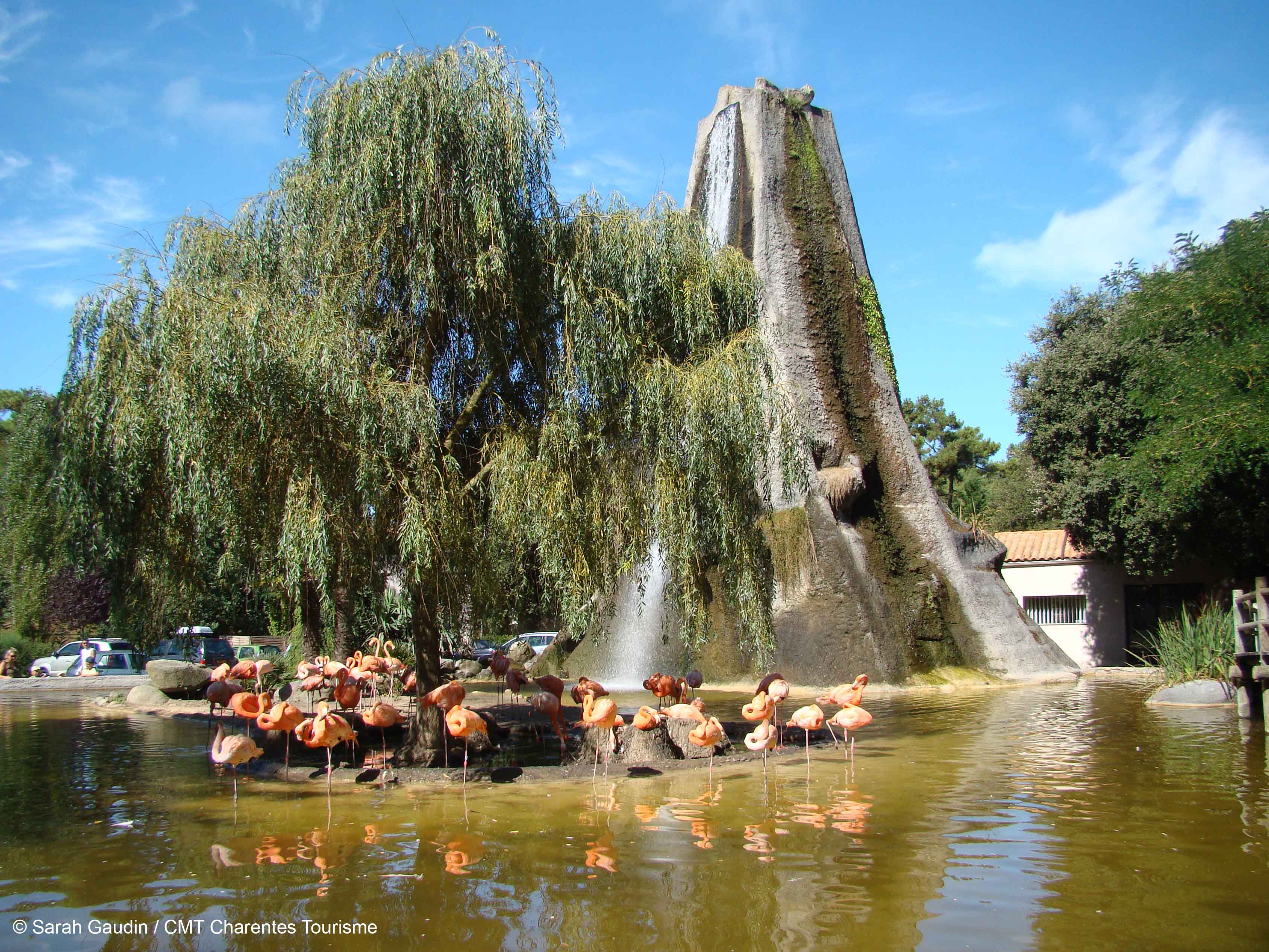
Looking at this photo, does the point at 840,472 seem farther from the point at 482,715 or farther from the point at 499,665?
the point at 482,715

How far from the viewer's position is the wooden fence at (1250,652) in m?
11.6

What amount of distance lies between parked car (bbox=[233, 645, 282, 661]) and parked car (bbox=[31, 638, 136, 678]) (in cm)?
288

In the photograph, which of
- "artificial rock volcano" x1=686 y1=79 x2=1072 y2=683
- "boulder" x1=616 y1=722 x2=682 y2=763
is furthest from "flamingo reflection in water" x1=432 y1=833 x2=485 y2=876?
"artificial rock volcano" x1=686 y1=79 x2=1072 y2=683

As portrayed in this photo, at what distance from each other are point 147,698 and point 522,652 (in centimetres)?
1301

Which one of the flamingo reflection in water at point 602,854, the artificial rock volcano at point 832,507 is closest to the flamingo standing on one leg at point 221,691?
the flamingo reflection in water at point 602,854

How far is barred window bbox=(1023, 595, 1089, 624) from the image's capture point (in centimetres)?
2725

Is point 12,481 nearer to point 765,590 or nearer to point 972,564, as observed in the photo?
point 765,590

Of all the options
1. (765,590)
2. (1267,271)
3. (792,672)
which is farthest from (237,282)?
A: (1267,271)

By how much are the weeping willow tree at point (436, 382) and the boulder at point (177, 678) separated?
8.98 metres

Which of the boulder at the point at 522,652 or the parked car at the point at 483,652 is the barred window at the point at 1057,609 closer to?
the boulder at the point at 522,652

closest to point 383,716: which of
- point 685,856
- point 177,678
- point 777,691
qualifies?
point 777,691

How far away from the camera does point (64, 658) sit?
2683cm

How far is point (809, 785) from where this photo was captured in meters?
8.84

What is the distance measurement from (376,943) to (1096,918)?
3878 millimetres
